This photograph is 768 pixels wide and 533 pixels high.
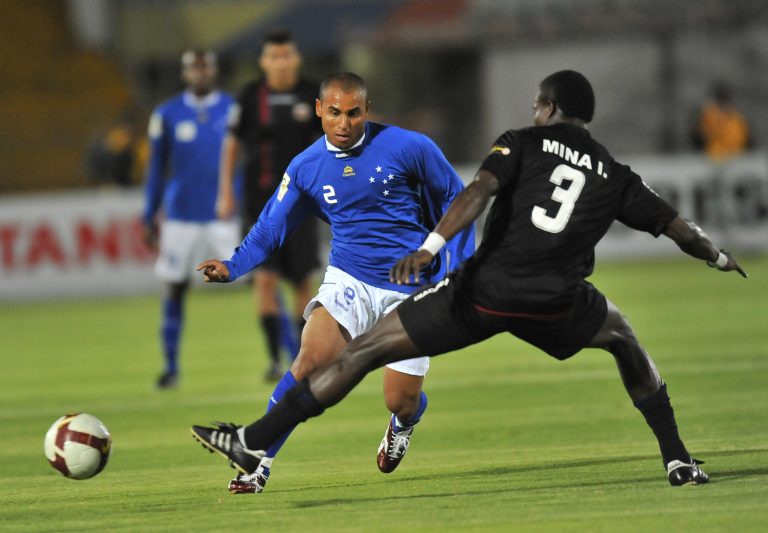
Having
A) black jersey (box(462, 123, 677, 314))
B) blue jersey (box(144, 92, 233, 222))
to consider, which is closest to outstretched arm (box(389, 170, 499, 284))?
black jersey (box(462, 123, 677, 314))

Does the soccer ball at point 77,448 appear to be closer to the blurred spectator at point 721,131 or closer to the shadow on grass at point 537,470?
the shadow on grass at point 537,470

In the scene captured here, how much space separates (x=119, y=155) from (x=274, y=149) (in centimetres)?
1297

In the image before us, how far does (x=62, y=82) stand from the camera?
32.6 meters

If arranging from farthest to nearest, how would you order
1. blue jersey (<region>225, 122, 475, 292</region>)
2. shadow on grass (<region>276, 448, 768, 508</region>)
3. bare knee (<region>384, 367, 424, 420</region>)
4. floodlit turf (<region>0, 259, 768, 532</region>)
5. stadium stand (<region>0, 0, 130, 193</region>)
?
stadium stand (<region>0, 0, 130, 193</region>), bare knee (<region>384, 367, 424, 420</region>), blue jersey (<region>225, 122, 475, 292</region>), shadow on grass (<region>276, 448, 768, 508</region>), floodlit turf (<region>0, 259, 768, 532</region>)

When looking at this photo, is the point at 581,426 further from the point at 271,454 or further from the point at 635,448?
the point at 271,454

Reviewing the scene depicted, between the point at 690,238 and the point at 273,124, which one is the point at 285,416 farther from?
the point at 273,124

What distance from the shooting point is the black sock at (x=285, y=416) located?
22.9 ft

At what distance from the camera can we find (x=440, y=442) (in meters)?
9.16

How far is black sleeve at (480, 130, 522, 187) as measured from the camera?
22.2 feet

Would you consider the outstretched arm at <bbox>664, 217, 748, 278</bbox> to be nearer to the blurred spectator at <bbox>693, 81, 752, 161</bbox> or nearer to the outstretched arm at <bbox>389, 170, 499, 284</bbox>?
the outstretched arm at <bbox>389, 170, 499, 284</bbox>

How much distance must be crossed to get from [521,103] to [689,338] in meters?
16.5

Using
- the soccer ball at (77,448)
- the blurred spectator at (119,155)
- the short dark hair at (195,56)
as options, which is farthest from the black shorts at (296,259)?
the blurred spectator at (119,155)

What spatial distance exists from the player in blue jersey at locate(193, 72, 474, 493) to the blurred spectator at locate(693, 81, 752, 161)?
638 inches

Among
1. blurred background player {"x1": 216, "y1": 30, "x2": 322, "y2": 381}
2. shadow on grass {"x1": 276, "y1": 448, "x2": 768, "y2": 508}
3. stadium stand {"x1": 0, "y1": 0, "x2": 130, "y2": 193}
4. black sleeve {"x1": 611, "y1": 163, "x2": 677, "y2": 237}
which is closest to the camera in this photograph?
black sleeve {"x1": 611, "y1": 163, "x2": 677, "y2": 237}
